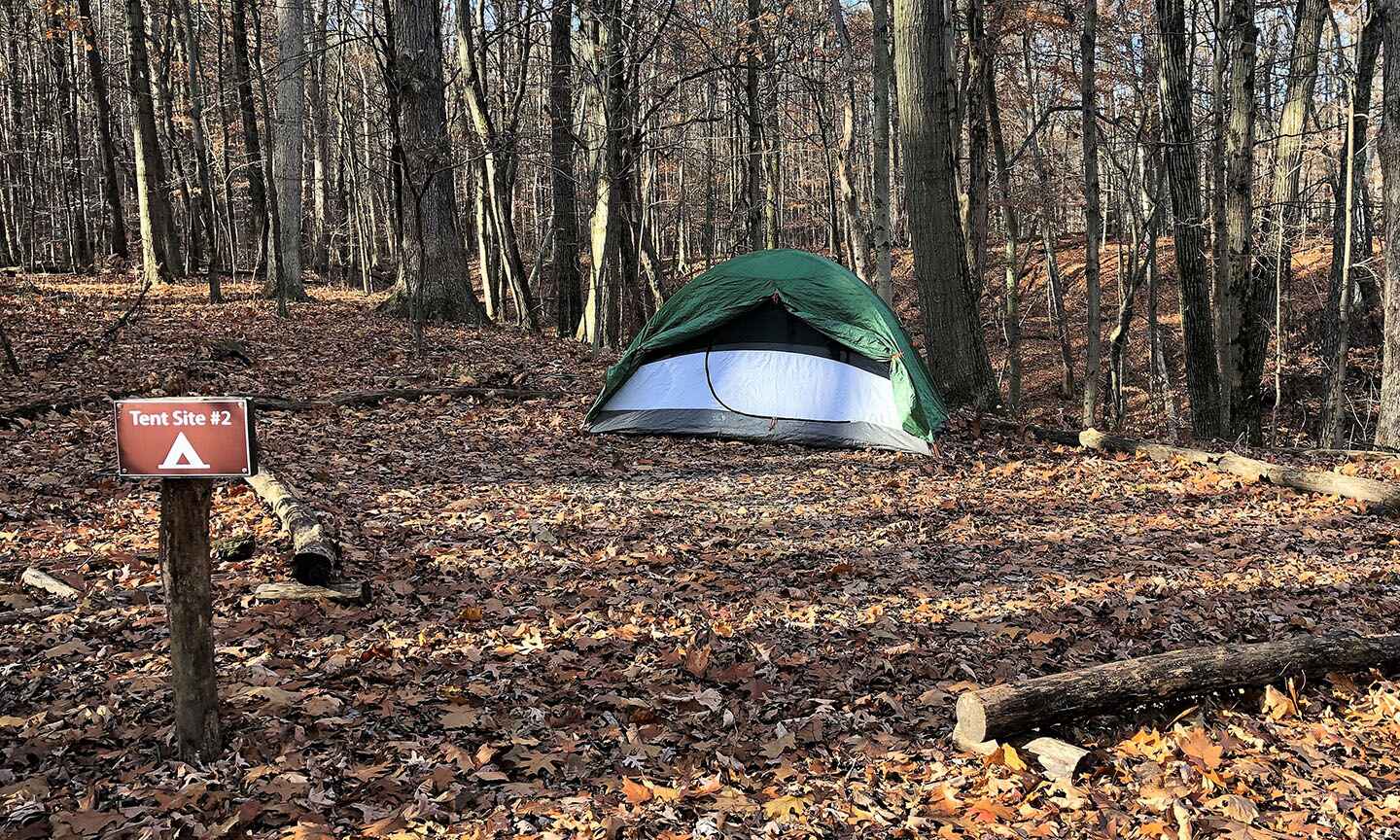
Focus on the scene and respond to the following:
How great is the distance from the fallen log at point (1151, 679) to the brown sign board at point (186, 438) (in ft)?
9.14

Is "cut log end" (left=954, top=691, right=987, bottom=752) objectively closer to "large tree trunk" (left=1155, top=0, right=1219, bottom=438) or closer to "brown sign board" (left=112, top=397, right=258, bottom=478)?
"brown sign board" (left=112, top=397, right=258, bottom=478)

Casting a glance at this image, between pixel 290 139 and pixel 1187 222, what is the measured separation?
44.6 ft

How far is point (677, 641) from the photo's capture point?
483cm

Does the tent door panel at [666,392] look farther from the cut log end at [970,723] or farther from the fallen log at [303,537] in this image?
the cut log end at [970,723]

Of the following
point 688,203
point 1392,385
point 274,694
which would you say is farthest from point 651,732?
point 688,203

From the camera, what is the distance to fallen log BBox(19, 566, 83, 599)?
4871 millimetres

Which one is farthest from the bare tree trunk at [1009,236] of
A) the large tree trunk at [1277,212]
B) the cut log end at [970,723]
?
the cut log end at [970,723]

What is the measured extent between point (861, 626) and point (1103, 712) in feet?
4.62

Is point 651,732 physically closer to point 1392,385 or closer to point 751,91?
point 1392,385

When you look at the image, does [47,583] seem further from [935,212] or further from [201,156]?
[201,156]

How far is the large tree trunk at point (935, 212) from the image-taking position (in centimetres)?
1035

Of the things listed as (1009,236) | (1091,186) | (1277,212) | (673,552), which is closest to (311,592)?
(673,552)

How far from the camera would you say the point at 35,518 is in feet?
19.8

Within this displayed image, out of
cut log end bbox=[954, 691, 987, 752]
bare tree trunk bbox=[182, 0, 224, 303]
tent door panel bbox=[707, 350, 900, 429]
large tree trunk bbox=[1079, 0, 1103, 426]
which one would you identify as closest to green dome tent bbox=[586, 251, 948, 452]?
tent door panel bbox=[707, 350, 900, 429]
